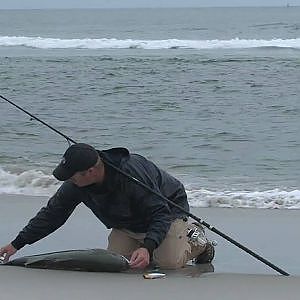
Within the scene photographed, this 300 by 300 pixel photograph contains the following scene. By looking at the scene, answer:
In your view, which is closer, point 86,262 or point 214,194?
point 86,262

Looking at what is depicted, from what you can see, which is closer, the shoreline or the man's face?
the man's face

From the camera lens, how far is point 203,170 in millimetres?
9109

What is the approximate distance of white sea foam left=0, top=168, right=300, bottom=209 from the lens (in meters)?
7.34

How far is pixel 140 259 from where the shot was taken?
4.27 m

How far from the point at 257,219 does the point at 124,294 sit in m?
2.84

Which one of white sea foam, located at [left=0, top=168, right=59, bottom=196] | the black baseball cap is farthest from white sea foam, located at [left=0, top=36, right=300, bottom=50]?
the black baseball cap

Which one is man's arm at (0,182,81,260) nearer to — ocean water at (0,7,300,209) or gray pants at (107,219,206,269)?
gray pants at (107,219,206,269)

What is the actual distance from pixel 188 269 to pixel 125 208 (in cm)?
56

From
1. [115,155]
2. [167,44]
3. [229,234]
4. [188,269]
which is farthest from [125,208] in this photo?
[167,44]

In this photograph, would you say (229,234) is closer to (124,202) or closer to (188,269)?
(188,269)

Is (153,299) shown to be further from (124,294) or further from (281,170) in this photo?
(281,170)

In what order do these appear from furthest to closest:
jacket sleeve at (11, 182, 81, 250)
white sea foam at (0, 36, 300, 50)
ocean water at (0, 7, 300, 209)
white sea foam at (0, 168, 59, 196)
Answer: white sea foam at (0, 36, 300, 50) < ocean water at (0, 7, 300, 209) < white sea foam at (0, 168, 59, 196) < jacket sleeve at (11, 182, 81, 250)

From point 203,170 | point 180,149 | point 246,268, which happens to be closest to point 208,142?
point 180,149

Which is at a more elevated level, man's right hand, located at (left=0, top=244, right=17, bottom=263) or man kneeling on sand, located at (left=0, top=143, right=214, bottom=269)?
man kneeling on sand, located at (left=0, top=143, right=214, bottom=269)
